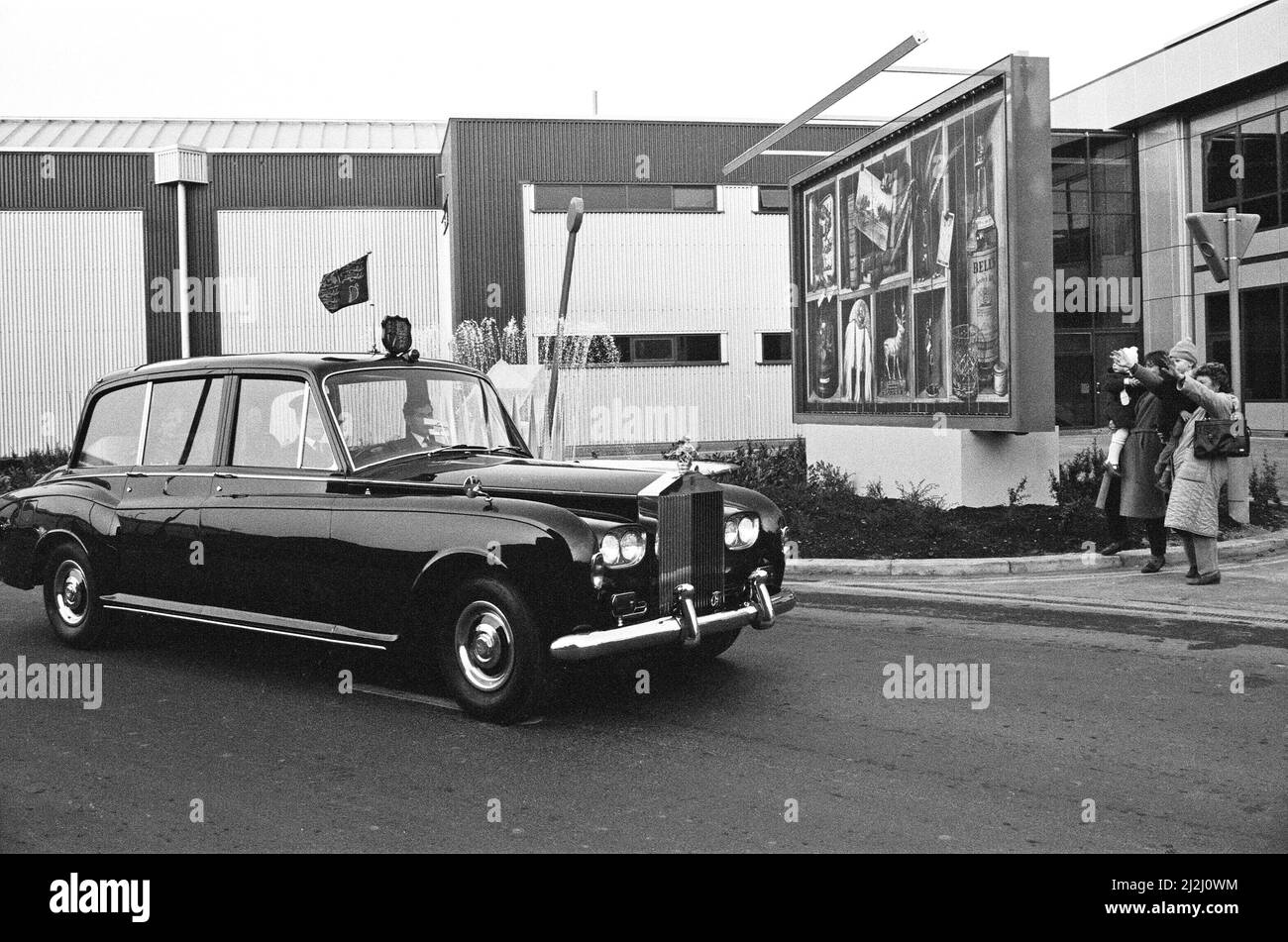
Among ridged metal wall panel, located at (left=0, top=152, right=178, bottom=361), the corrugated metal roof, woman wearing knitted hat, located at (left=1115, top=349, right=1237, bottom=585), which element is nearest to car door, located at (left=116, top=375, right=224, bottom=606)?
woman wearing knitted hat, located at (left=1115, top=349, right=1237, bottom=585)

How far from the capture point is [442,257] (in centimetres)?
3366

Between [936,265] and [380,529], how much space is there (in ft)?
27.5

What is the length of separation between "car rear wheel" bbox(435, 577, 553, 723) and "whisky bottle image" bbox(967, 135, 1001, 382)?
734cm

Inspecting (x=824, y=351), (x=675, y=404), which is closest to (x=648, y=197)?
(x=675, y=404)

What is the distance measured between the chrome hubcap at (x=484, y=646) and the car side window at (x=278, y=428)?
125 centimetres

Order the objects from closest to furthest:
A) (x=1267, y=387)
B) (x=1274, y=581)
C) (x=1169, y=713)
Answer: (x=1169, y=713), (x=1274, y=581), (x=1267, y=387)

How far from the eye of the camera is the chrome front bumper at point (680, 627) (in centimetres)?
542

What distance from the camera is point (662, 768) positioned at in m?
5.06

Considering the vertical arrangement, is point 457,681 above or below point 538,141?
below

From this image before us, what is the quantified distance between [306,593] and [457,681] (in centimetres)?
103

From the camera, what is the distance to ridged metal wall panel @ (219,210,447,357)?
3278cm

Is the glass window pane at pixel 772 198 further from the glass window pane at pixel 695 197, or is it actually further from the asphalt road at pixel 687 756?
the asphalt road at pixel 687 756

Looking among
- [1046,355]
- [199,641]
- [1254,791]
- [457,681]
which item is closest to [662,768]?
[457,681]
